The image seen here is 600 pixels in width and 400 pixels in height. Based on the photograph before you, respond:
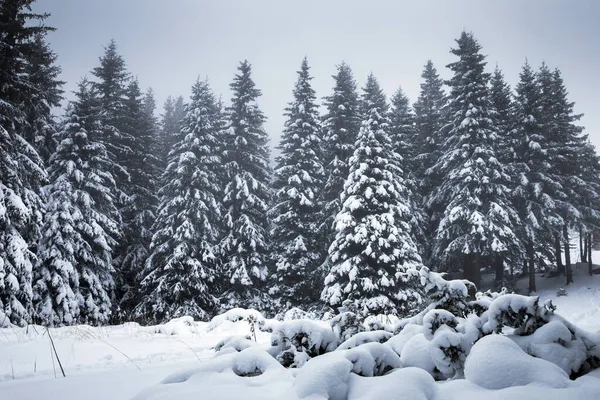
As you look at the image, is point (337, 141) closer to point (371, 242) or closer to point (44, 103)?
point (371, 242)

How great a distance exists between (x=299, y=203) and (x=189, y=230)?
601 centimetres

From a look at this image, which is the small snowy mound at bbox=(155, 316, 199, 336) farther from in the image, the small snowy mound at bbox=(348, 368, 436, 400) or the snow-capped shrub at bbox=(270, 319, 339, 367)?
the small snowy mound at bbox=(348, 368, 436, 400)

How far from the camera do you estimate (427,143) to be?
2227 centimetres

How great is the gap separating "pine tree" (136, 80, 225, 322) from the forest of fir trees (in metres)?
0.09

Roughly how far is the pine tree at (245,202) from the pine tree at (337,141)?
150 inches

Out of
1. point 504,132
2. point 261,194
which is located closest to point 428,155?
point 504,132

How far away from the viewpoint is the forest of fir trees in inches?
524

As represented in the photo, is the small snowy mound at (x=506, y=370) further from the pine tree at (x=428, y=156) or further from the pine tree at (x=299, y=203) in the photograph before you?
the pine tree at (x=428, y=156)

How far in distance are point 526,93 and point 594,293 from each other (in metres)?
12.9

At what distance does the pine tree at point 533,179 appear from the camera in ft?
63.0

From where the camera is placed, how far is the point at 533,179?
66.6 feet

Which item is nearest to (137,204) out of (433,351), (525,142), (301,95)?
(301,95)

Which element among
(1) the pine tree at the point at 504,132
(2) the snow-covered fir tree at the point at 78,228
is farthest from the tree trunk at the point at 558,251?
(2) the snow-covered fir tree at the point at 78,228

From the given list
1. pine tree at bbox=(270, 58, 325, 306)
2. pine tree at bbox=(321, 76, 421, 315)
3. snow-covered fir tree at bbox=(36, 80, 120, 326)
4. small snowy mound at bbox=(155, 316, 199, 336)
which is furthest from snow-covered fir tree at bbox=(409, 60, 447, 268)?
snow-covered fir tree at bbox=(36, 80, 120, 326)
